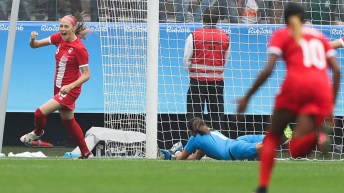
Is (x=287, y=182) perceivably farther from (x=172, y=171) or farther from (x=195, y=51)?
(x=195, y=51)

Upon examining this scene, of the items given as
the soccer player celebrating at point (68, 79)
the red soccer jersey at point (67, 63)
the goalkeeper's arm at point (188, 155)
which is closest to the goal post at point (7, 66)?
the soccer player celebrating at point (68, 79)

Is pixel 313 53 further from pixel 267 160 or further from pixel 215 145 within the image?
pixel 215 145

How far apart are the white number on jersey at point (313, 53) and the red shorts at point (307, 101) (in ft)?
0.72

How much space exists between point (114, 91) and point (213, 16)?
6.86ft

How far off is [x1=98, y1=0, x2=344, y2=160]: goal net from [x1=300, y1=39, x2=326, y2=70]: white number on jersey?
28.9 ft

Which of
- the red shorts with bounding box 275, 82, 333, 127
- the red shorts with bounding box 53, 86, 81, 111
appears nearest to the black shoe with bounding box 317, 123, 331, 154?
the red shorts with bounding box 275, 82, 333, 127

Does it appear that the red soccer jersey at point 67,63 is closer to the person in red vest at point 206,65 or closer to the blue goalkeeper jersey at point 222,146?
the blue goalkeeper jersey at point 222,146

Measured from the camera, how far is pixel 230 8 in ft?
62.3

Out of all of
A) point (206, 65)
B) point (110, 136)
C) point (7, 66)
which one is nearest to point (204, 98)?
point (206, 65)

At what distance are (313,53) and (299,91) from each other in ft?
1.25

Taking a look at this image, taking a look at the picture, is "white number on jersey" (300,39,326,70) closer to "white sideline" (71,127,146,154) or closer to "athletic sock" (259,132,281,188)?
"athletic sock" (259,132,281,188)

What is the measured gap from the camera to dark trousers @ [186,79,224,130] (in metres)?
18.4

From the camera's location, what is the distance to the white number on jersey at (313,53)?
9.54m

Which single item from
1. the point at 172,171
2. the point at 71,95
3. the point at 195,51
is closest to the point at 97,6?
the point at 195,51
